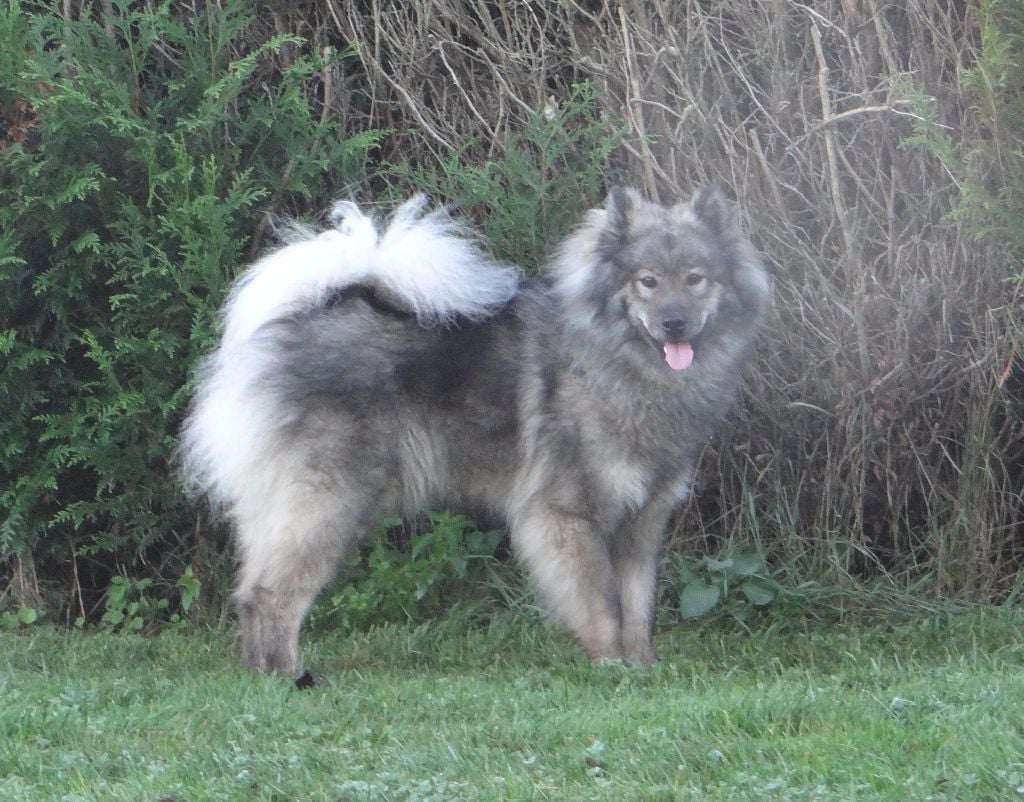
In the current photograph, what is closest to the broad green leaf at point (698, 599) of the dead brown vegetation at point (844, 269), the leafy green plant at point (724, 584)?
the leafy green plant at point (724, 584)

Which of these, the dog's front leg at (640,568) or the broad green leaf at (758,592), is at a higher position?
the dog's front leg at (640,568)

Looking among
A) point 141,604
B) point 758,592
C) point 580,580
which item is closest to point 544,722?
point 580,580

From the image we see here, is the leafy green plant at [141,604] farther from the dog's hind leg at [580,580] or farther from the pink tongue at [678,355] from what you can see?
the pink tongue at [678,355]

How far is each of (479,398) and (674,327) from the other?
798 mm

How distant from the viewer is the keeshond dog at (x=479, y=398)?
483 cm

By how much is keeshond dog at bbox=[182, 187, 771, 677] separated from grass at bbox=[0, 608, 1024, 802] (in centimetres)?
42

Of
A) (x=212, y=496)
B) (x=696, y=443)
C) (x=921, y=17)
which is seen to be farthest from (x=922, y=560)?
(x=212, y=496)

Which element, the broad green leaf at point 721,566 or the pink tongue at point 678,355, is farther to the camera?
the broad green leaf at point 721,566

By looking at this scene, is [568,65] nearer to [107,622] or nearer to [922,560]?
[922,560]

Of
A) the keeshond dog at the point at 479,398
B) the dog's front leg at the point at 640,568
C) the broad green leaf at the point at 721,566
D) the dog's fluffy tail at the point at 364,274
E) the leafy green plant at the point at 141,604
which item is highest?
the dog's fluffy tail at the point at 364,274

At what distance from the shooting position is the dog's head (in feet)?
15.7

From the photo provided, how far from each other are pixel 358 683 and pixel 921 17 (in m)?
3.47

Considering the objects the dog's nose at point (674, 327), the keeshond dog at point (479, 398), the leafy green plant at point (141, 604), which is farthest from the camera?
the leafy green plant at point (141, 604)

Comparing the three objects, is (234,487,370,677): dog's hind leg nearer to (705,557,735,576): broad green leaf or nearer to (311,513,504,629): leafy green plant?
(311,513,504,629): leafy green plant
